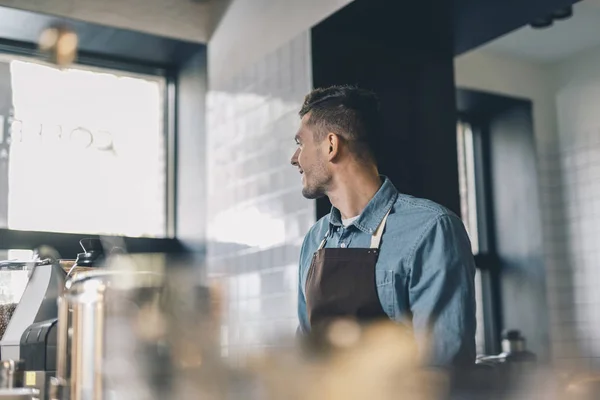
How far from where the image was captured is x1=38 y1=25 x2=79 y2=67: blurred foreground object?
3.29 m

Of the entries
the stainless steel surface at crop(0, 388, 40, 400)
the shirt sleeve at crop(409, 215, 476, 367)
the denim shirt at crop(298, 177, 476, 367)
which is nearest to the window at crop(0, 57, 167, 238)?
the denim shirt at crop(298, 177, 476, 367)

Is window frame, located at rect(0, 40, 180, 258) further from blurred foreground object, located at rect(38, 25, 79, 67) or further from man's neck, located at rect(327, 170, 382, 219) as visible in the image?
man's neck, located at rect(327, 170, 382, 219)

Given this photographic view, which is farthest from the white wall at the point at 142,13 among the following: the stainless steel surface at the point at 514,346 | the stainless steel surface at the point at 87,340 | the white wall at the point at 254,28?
the stainless steel surface at the point at 87,340

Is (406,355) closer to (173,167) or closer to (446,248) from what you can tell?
(446,248)

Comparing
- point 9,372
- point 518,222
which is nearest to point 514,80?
point 518,222

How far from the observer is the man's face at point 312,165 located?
6.99 feet

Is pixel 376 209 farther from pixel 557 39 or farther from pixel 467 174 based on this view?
pixel 467 174

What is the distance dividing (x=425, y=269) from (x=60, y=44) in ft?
7.64

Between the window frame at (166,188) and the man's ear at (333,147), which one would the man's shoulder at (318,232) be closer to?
the man's ear at (333,147)

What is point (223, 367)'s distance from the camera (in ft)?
1.89

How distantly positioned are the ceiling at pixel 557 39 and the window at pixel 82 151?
68.3 inches

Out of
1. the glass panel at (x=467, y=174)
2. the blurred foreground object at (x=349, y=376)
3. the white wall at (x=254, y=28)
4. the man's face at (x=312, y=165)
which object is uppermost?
the white wall at (x=254, y=28)

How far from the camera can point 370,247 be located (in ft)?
6.35

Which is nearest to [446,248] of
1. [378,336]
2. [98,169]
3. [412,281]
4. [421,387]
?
[412,281]
